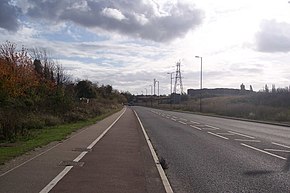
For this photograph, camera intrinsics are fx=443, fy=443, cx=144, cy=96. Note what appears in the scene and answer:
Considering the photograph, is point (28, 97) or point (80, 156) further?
point (28, 97)

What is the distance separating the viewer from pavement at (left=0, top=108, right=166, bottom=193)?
881 centimetres

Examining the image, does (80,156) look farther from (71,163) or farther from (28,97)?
(28,97)

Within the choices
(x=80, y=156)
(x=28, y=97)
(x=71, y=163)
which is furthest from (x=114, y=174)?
(x=28, y=97)

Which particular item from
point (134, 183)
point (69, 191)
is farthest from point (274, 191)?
point (69, 191)

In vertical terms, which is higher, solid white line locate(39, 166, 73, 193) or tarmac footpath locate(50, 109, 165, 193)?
solid white line locate(39, 166, 73, 193)

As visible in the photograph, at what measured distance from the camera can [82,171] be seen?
10883mm

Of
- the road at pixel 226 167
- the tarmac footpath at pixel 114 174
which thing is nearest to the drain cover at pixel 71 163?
the tarmac footpath at pixel 114 174

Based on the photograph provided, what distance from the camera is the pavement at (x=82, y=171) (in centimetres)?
881

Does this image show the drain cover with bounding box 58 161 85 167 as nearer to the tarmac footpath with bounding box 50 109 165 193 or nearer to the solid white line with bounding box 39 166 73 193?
the tarmac footpath with bounding box 50 109 165 193

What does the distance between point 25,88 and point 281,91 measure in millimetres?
55183

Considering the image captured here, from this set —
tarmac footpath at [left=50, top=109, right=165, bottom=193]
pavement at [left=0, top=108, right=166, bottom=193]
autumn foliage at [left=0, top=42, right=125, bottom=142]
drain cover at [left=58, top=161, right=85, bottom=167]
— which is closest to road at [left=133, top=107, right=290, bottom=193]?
tarmac footpath at [left=50, top=109, right=165, bottom=193]

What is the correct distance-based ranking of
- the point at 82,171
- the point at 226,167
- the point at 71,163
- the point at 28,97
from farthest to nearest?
1. the point at 28,97
2. the point at 71,163
3. the point at 226,167
4. the point at 82,171

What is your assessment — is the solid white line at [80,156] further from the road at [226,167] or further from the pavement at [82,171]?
the road at [226,167]

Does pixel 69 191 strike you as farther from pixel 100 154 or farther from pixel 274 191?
pixel 100 154
